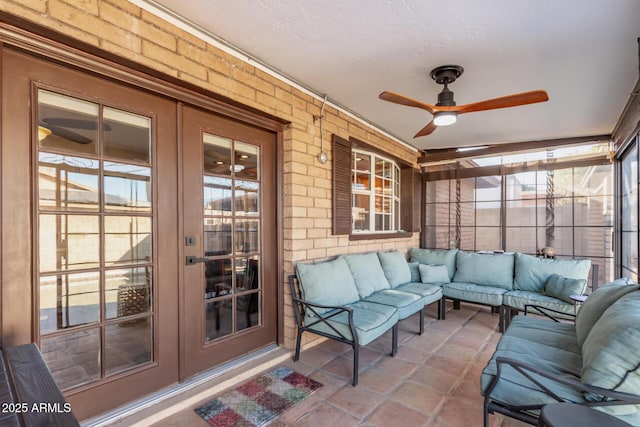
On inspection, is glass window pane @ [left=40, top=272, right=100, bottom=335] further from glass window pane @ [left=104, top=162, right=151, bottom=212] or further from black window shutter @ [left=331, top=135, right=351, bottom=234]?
black window shutter @ [left=331, top=135, right=351, bottom=234]

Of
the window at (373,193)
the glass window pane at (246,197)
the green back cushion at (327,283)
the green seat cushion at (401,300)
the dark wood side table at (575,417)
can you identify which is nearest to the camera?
the dark wood side table at (575,417)

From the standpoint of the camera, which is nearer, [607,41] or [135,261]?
[135,261]

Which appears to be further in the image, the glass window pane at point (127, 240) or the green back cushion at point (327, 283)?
the green back cushion at point (327, 283)

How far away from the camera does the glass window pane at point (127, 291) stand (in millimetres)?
1818

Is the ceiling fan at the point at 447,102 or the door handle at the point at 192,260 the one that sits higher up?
the ceiling fan at the point at 447,102

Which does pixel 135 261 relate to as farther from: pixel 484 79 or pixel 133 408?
pixel 484 79

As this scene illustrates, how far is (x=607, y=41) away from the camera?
2053mm

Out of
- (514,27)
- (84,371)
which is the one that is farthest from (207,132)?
(514,27)

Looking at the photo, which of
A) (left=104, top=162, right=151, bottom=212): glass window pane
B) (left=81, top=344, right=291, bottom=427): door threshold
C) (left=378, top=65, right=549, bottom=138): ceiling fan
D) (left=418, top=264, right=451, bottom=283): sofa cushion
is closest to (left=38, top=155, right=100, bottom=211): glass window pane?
(left=104, top=162, right=151, bottom=212): glass window pane

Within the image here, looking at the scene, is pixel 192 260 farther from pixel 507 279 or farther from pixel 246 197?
pixel 507 279

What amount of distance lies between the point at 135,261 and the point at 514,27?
286cm

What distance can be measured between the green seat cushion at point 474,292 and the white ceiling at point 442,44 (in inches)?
82.9

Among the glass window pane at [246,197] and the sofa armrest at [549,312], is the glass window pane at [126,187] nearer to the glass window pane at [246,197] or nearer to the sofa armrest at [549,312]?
the glass window pane at [246,197]

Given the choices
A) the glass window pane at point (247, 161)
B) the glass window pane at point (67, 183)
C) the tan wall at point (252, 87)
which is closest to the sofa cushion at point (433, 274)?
Result: the tan wall at point (252, 87)
